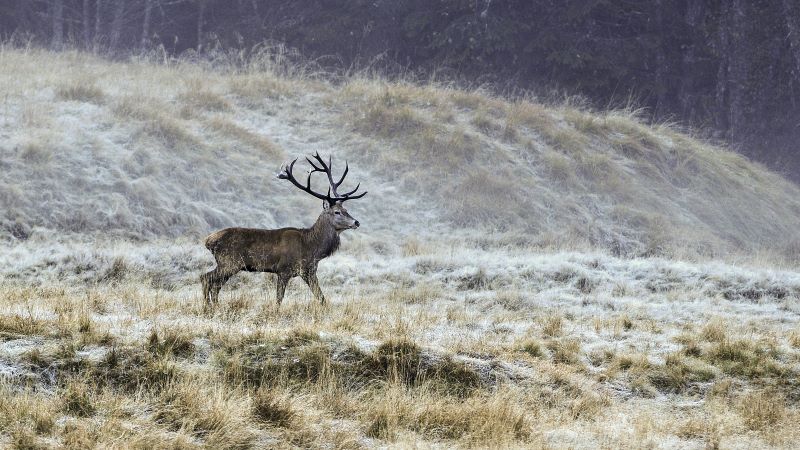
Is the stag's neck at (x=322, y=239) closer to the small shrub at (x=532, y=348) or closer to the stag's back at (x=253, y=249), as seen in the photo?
the stag's back at (x=253, y=249)

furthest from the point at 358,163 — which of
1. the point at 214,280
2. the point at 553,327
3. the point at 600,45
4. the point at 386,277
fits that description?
the point at 600,45

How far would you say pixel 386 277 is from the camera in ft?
47.8

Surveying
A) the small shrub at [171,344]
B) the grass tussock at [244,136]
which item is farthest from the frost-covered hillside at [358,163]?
the small shrub at [171,344]

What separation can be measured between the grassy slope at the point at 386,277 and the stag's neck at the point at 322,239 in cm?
72

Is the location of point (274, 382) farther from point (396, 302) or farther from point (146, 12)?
point (146, 12)

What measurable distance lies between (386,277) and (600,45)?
65.7 feet

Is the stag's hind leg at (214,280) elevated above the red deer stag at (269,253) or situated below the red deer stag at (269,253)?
below

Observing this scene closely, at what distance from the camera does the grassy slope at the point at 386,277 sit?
696 centimetres

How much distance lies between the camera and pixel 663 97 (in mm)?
32688

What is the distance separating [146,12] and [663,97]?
1803 centimetres

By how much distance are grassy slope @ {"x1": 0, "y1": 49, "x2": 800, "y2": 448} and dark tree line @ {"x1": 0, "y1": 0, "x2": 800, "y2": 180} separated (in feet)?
20.3

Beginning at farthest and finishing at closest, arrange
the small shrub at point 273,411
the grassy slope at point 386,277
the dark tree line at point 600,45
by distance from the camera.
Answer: the dark tree line at point 600,45, the grassy slope at point 386,277, the small shrub at point 273,411

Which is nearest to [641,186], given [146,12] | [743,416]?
[743,416]

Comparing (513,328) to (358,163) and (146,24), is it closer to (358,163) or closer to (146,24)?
(358,163)
